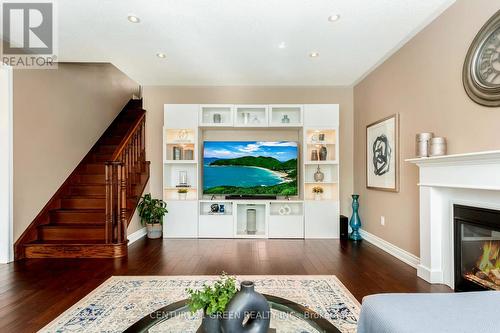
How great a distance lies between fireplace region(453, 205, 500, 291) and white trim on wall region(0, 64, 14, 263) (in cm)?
497

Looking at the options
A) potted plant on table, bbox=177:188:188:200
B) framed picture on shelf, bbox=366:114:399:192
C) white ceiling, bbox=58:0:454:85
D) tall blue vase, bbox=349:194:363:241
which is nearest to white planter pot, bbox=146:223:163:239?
potted plant on table, bbox=177:188:188:200

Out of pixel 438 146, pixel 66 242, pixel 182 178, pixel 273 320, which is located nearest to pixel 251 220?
pixel 182 178

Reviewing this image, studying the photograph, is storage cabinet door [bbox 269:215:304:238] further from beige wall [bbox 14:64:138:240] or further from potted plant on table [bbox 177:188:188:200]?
beige wall [bbox 14:64:138:240]

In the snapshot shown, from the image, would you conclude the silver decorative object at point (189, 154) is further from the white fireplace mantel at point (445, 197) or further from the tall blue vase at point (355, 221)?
the white fireplace mantel at point (445, 197)

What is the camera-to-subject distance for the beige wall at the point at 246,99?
498 centimetres

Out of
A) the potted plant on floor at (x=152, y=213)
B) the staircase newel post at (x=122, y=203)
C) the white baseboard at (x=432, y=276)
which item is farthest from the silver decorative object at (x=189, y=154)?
the white baseboard at (x=432, y=276)

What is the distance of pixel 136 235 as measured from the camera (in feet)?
14.6

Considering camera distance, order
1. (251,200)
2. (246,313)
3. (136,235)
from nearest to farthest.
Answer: (246,313) < (136,235) < (251,200)

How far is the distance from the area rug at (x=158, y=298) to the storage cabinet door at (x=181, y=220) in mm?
1780

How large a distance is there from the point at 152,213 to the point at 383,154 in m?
3.73

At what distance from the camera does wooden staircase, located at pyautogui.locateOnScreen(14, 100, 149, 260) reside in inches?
139

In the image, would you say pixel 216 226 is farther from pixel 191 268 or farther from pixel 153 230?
pixel 191 268

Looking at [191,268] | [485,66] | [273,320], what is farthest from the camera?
[191,268]

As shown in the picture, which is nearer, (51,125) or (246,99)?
(51,125)
